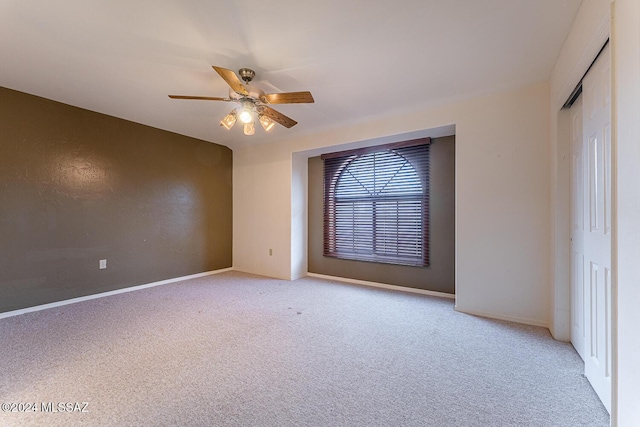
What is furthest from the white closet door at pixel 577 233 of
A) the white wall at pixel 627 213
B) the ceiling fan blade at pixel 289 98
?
the ceiling fan blade at pixel 289 98

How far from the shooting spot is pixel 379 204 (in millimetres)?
4008

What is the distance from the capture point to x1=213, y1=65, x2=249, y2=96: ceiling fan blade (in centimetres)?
189

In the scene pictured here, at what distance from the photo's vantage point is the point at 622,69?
109cm

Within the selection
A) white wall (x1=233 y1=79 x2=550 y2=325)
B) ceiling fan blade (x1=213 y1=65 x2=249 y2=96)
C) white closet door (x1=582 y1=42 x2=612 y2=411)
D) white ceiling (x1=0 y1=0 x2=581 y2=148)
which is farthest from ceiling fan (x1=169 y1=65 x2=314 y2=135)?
white closet door (x1=582 y1=42 x2=612 y2=411)

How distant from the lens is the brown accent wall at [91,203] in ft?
9.30

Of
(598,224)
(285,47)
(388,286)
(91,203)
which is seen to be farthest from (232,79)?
(388,286)

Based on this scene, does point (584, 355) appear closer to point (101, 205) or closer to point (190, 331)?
point (190, 331)

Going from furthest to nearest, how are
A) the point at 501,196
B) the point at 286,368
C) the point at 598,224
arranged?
the point at 501,196, the point at 286,368, the point at 598,224

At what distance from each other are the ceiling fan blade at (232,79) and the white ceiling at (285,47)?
26cm

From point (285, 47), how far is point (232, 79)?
0.49 meters

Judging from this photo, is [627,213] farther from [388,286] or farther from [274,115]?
[388,286]

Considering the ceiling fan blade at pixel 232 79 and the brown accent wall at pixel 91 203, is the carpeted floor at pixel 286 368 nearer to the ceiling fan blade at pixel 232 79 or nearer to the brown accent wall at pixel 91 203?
the brown accent wall at pixel 91 203

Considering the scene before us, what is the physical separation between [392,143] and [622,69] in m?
2.74

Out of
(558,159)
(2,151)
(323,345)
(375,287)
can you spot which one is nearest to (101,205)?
(2,151)
